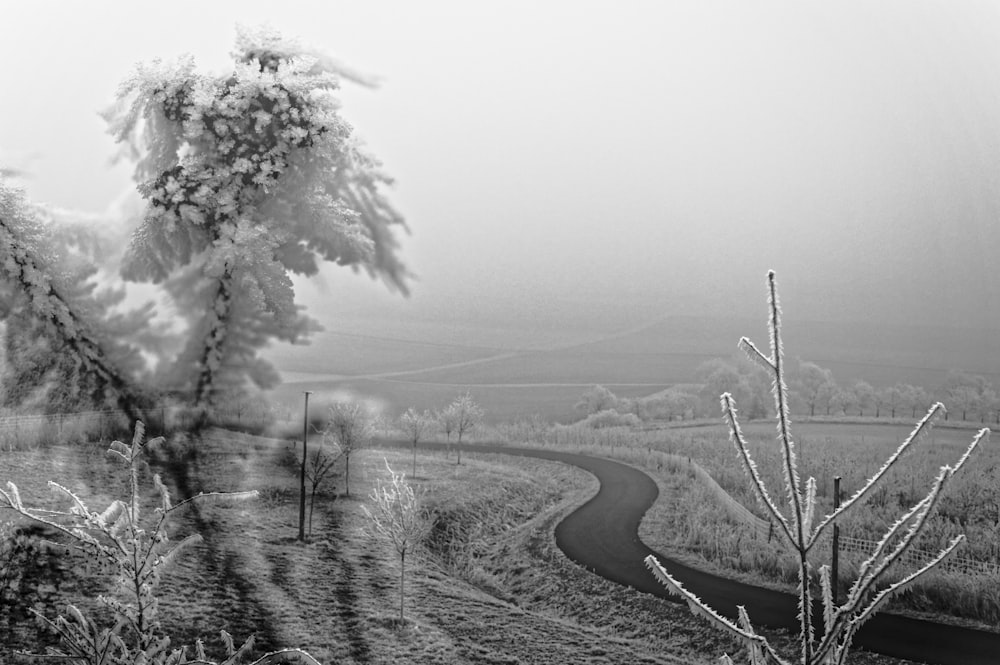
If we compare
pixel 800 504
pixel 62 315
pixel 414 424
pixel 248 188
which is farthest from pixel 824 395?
pixel 62 315

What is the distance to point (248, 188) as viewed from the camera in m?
4.26

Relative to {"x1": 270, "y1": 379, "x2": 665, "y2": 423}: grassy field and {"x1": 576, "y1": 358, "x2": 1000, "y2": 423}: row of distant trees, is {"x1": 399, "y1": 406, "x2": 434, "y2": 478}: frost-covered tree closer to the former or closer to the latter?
{"x1": 270, "y1": 379, "x2": 665, "y2": 423}: grassy field

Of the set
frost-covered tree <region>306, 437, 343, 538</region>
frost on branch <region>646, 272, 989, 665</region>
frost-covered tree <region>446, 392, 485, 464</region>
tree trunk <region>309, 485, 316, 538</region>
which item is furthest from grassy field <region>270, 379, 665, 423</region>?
frost on branch <region>646, 272, 989, 665</region>

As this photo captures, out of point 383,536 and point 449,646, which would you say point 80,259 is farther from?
point 449,646

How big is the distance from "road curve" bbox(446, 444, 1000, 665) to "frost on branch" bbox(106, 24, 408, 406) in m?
1.64

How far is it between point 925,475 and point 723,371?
4.17ft

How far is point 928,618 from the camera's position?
329 cm

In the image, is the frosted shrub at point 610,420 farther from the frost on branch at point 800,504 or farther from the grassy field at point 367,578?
Result: the frost on branch at point 800,504

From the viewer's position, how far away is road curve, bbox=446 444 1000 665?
Answer: 10.2 ft

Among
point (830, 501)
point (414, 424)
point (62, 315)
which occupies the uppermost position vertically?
point (62, 315)

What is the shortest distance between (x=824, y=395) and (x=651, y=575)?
156 cm

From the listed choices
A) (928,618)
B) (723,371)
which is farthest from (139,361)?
(928,618)

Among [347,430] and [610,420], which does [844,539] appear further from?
[347,430]

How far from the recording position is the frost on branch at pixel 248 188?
415 centimetres
